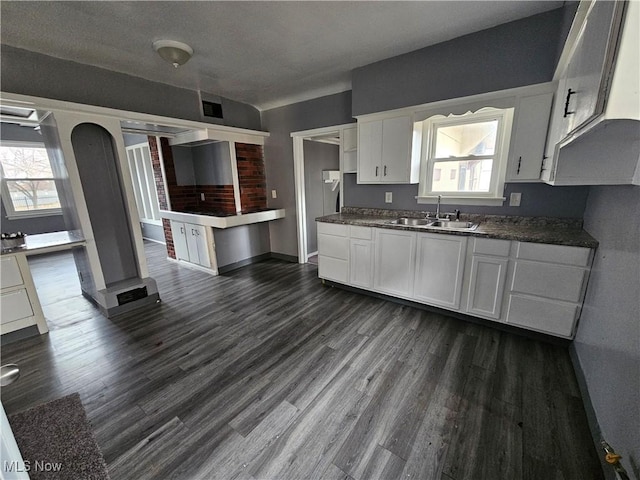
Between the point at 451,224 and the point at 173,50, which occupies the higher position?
the point at 173,50

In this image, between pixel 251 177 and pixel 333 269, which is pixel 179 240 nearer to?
pixel 251 177

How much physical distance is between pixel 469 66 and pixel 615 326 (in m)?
2.28

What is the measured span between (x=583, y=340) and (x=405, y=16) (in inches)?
107

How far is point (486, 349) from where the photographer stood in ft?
7.01

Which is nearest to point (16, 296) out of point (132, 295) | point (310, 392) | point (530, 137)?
point (132, 295)

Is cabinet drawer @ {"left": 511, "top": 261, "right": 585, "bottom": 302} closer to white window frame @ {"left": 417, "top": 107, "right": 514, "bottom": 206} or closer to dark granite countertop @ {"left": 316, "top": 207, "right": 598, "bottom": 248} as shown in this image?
dark granite countertop @ {"left": 316, "top": 207, "right": 598, "bottom": 248}

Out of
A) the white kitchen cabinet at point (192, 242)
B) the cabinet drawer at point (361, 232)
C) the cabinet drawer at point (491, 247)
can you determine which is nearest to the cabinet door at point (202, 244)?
the white kitchen cabinet at point (192, 242)

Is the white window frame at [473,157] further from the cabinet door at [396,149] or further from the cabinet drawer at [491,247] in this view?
the cabinet drawer at [491,247]

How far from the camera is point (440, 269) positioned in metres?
2.54

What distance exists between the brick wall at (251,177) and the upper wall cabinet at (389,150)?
1946 millimetres

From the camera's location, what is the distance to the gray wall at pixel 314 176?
4.46 m

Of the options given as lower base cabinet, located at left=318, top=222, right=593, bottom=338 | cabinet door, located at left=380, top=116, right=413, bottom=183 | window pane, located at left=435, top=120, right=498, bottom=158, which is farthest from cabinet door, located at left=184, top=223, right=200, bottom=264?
window pane, located at left=435, top=120, right=498, bottom=158

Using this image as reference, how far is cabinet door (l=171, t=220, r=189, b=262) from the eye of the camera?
4211 millimetres

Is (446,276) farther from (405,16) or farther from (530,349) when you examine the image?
(405,16)
